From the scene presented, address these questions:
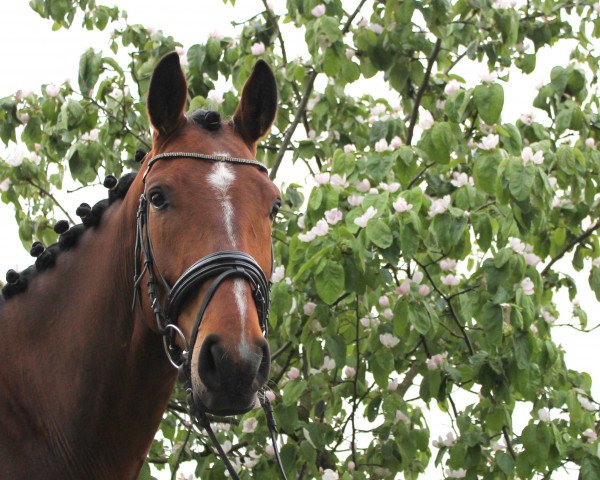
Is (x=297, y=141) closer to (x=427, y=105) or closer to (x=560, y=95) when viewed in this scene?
(x=427, y=105)

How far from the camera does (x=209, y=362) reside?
9.04ft

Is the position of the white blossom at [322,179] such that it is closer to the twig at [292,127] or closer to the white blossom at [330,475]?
the twig at [292,127]

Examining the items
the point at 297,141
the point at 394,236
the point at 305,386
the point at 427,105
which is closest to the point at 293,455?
the point at 305,386

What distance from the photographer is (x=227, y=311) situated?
9.09ft

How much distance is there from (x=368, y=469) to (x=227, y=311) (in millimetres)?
3570

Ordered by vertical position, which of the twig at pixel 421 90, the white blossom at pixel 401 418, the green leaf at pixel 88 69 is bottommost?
the white blossom at pixel 401 418

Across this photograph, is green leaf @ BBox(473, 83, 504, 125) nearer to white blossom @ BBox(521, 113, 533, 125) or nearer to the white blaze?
white blossom @ BBox(521, 113, 533, 125)

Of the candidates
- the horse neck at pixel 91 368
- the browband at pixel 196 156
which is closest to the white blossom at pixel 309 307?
the horse neck at pixel 91 368

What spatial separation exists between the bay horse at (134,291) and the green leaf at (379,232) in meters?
1.58

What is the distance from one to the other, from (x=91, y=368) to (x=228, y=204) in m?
0.67

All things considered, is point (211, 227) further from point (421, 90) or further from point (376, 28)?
point (421, 90)

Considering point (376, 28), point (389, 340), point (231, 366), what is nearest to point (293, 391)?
point (389, 340)

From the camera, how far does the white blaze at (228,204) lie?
→ 2791 millimetres

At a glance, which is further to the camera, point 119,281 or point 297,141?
point 297,141
